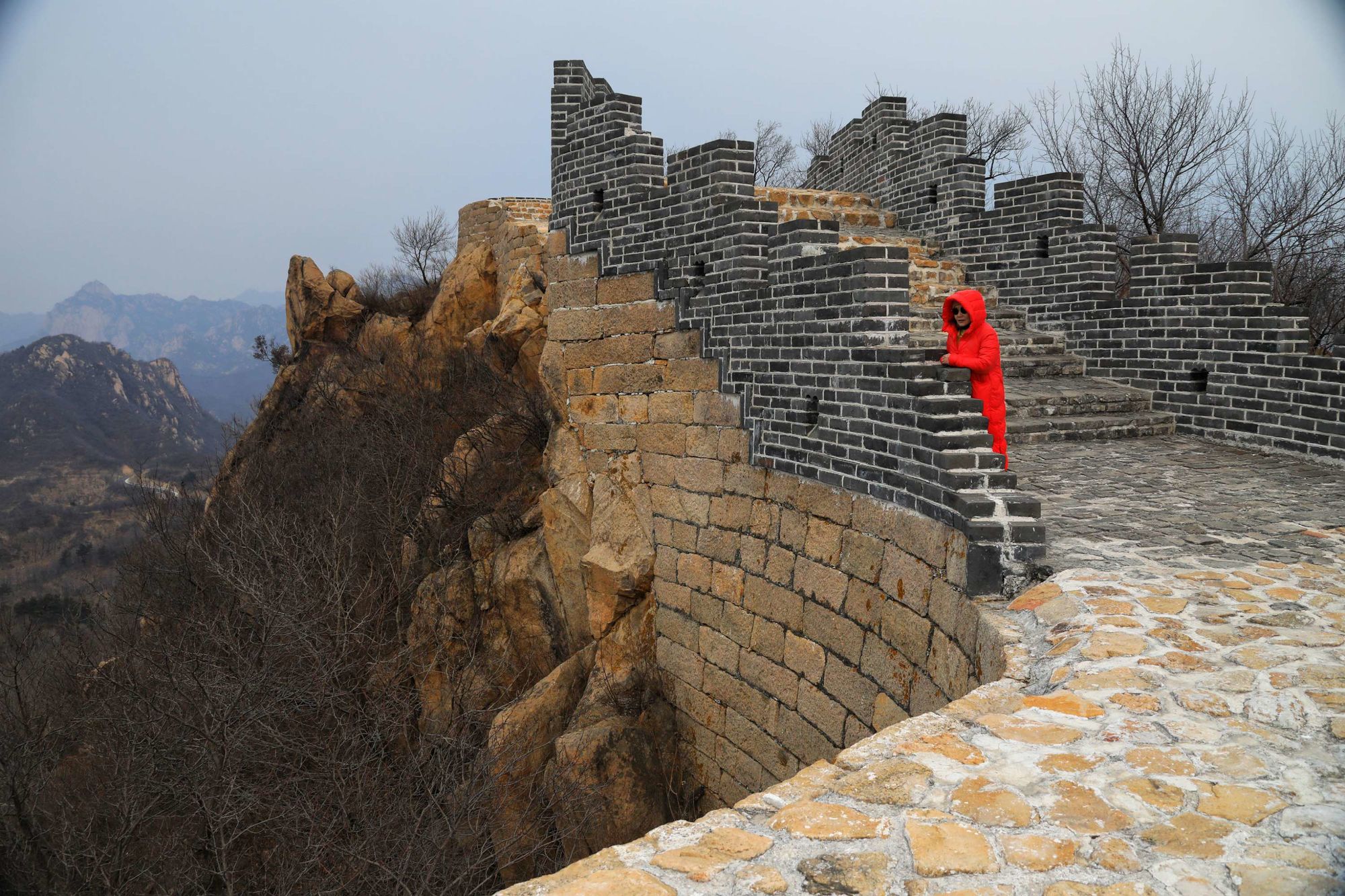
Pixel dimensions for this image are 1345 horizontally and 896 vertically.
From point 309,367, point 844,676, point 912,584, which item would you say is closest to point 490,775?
point 844,676

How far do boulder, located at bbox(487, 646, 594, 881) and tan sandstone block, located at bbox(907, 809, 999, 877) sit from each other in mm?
4976

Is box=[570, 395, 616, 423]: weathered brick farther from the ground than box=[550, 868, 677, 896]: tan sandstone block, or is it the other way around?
box=[570, 395, 616, 423]: weathered brick

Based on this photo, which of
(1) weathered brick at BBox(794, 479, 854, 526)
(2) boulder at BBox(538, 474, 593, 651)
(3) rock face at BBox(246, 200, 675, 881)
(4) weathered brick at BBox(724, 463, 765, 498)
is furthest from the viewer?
(2) boulder at BBox(538, 474, 593, 651)

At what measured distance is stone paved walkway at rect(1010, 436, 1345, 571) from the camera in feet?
16.7

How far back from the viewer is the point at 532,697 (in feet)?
→ 28.7

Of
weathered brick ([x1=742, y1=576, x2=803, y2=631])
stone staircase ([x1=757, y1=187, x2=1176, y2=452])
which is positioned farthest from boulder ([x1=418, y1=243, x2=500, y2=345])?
weathered brick ([x1=742, y1=576, x2=803, y2=631])

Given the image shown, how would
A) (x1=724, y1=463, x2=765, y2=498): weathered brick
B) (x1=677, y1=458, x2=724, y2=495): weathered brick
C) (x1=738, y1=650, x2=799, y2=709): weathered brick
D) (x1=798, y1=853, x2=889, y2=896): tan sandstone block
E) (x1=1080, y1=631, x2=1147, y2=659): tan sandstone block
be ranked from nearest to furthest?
(x1=798, y1=853, x2=889, y2=896): tan sandstone block → (x1=1080, y1=631, x2=1147, y2=659): tan sandstone block → (x1=738, y1=650, x2=799, y2=709): weathered brick → (x1=724, y1=463, x2=765, y2=498): weathered brick → (x1=677, y1=458, x2=724, y2=495): weathered brick

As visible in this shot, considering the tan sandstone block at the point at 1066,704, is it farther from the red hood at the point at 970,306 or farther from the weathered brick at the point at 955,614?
the red hood at the point at 970,306

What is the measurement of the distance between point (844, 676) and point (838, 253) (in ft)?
9.60

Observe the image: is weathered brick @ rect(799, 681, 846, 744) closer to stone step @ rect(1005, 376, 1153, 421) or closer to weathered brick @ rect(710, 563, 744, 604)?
weathered brick @ rect(710, 563, 744, 604)

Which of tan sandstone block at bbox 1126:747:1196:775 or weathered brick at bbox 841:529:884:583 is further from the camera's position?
weathered brick at bbox 841:529:884:583

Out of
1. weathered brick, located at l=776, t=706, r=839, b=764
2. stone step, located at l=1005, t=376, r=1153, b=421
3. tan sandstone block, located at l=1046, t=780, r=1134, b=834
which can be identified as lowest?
weathered brick, located at l=776, t=706, r=839, b=764

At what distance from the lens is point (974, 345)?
5.64m

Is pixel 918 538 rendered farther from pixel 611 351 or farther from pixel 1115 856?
pixel 611 351
